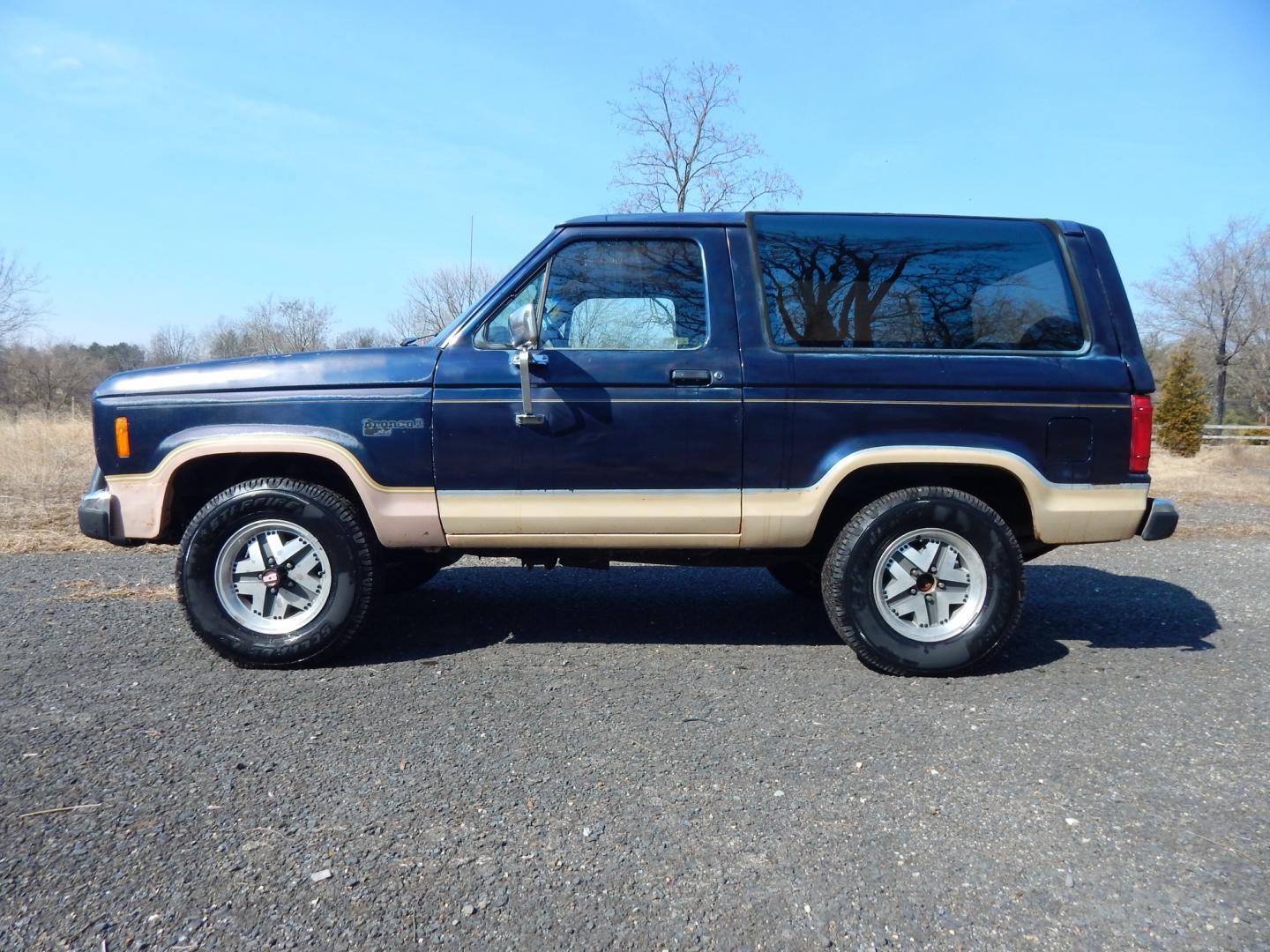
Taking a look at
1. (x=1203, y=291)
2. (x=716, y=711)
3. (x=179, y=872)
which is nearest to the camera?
(x=179, y=872)

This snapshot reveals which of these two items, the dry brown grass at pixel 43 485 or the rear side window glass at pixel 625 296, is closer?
the rear side window glass at pixel 625 296

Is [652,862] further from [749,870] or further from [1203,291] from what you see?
[1203,291]

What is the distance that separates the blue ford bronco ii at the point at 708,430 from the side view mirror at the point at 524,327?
1 centimetres

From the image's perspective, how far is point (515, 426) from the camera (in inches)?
152

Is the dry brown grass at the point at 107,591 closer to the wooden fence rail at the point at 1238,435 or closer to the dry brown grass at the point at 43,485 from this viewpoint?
the dry brown grass at the point at 43,485

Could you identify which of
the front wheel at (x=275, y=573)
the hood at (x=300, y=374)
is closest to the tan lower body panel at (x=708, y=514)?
the front wheel at (x=275, y=573)

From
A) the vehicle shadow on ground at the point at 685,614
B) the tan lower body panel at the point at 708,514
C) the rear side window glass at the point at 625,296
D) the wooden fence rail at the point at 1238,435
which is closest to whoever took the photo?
the tan lower body panel at the point at 708,514

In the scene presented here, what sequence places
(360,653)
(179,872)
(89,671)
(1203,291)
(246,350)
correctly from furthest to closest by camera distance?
(1203,291)
(246,350)
(360,653)
(89,671)
(179,872)

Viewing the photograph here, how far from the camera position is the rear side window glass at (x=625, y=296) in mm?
3984

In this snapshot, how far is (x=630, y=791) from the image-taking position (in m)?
2.70

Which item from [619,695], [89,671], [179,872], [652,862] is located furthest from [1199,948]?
[89,671]

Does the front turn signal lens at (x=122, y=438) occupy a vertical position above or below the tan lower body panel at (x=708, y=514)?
above

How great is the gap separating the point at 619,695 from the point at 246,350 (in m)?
18.8

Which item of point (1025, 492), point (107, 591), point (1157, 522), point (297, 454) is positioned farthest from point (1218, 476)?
point (107, 591)
